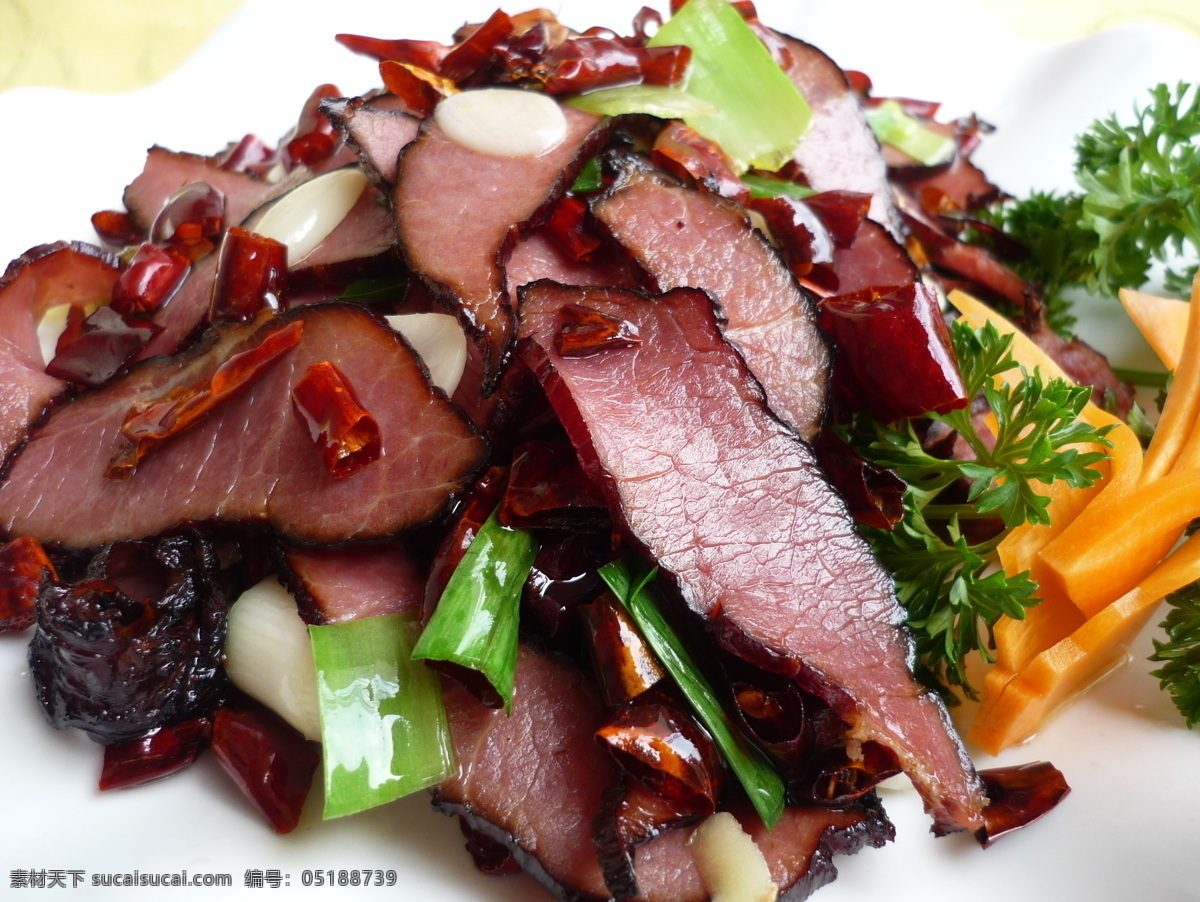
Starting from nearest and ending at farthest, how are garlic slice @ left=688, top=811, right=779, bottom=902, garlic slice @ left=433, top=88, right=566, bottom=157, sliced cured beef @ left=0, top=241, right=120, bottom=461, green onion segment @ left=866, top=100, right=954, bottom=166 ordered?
1. garlic slice @ left=688, top=811, right=779, bottom=902
2. garlic slice @ left=433, top=88, right=566, bottom=157
3. sliced cured beef @ left=0, top=241, right=120, bottom=461
4. green onion segment @ left=866, top=100, right=954, bottom=166

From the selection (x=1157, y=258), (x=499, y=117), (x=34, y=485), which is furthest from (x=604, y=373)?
(x=1157, y=258)

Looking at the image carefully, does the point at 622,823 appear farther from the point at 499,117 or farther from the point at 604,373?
the point at 499,117

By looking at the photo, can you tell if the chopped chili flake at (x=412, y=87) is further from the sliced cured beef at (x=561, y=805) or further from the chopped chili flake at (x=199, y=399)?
the sliced cured beef at (x=561, y=805)

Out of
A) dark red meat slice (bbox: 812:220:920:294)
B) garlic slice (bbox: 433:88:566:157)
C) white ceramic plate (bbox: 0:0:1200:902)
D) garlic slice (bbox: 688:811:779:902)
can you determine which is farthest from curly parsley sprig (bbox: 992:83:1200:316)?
garlic slice (bbox: 688:811:779:902)

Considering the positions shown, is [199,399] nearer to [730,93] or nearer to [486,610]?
[486,610]

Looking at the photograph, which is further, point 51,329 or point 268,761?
point 51,329

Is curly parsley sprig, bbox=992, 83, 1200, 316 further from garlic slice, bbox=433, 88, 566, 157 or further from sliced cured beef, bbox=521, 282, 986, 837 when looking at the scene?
garlic slice, bbox=433, 88, 566, 157

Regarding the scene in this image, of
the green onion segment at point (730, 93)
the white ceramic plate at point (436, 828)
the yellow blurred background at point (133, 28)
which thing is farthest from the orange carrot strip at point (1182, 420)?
the yellow blurred background at point (133, 28)

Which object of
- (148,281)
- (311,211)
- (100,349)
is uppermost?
(311,211)

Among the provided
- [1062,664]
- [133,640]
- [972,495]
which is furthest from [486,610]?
[1062,664]
